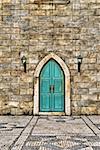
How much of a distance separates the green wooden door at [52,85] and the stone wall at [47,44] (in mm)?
351

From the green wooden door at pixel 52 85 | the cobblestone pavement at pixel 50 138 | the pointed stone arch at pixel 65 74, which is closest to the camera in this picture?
the cobblestone pavement at pixel 50 138

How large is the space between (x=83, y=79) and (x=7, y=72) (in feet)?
8.21

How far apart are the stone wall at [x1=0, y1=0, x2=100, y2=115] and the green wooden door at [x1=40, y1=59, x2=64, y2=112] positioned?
1.15 ft

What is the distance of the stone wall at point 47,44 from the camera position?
10492 millimetres

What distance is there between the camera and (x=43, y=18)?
10711mm

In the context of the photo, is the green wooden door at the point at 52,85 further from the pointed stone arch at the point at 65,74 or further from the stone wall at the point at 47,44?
the stone wall at the point at 47,44

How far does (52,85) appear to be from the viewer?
1068cm

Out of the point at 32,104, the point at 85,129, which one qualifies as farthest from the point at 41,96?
the point at 85,129

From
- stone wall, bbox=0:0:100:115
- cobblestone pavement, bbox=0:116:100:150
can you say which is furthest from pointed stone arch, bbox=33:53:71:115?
cobblestone pavement, bbox=0:116:100:150

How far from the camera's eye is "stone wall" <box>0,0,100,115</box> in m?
10.5

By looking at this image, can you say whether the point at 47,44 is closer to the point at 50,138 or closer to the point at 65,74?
the point at 65,74

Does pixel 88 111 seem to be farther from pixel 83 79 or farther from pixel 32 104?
pixel 32 104

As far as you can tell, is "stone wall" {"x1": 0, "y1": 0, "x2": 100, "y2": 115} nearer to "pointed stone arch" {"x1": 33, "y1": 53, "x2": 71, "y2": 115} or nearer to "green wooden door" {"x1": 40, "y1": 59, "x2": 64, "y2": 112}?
"pointed stone arch" {"x1": 33, "y1": 53, "x2": 71, "y2": 115}

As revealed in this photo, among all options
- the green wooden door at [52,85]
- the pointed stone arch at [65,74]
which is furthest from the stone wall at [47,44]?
the green wooden door at [52,85]
